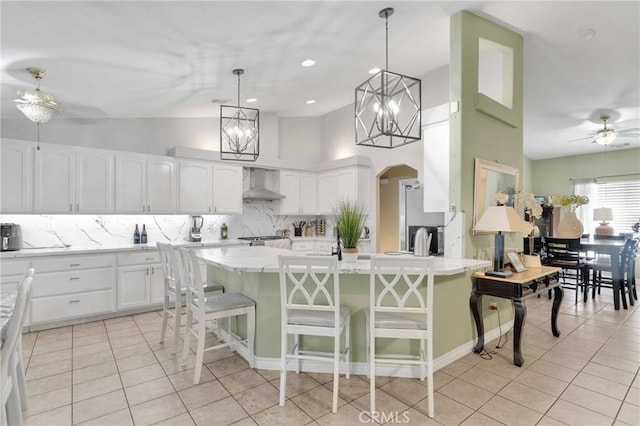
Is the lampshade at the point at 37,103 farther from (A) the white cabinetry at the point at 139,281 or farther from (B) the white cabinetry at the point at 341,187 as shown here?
(B) the white cabinetry at the point at 341,187

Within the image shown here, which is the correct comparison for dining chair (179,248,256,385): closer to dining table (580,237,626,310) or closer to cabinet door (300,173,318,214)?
cabinet door (300,173,318,214)

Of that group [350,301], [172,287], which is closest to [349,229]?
[350,301]

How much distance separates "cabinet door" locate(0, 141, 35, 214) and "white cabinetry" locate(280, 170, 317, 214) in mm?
3580

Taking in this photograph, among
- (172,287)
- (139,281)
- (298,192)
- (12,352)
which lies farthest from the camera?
(298,192)

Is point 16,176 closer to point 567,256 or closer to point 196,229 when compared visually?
point 196,229

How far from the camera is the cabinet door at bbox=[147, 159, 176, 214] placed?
476 cm

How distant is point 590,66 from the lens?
397cm

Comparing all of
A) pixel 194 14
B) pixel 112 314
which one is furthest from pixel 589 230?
pixel 112 314

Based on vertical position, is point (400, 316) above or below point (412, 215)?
below

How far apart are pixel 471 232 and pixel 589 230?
6202mm

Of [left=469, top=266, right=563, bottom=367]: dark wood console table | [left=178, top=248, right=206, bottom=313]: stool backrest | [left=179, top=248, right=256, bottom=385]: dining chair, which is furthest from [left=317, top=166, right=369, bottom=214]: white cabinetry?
[left=178, top=248, right=206, bottom=313]: stool backrest

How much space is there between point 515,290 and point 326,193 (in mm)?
4041

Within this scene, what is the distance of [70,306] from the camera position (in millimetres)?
3963

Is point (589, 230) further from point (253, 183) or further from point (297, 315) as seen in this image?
point (297, 315)
